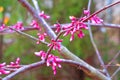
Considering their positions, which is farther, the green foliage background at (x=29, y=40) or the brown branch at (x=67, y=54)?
the green foliage background at (x=29, y=40)

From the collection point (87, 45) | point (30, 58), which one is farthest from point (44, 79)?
point (87, 45)

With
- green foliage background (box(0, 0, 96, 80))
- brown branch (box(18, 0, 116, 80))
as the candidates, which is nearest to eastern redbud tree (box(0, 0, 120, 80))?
brown branch (box(18, 0, 116, 80))

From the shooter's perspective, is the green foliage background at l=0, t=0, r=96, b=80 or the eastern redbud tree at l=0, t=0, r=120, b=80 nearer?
the eastern redbud tree at l=0, t=0, r=120, b=80

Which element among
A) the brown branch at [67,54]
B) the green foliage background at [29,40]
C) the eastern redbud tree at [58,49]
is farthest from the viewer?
the green foliage background at [29,40]

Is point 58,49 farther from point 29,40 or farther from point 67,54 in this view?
point 29,40

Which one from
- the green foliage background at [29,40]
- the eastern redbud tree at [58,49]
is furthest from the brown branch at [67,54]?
the green foliage background at [29,40]

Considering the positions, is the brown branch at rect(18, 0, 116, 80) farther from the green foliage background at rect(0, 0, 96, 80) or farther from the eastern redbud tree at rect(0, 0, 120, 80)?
the green foliage background at rect(0, 0, 96, 80)

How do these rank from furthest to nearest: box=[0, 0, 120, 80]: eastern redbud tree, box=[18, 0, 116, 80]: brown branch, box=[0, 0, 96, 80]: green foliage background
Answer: box=[0, 0, 96, 80]: green foliage background → box=[18, 0, 116, 80]: brown branch → box=[0, 0, 120, 80]: eastern redbud tree

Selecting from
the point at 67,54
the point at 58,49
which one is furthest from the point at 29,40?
the point at 58,49

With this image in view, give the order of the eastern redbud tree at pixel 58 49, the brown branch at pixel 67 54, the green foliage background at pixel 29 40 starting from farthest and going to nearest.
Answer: the green foliage background at pixel 29 40
the brown branch at pixel 67 54
the eastern redbud tree at pixel 58 49

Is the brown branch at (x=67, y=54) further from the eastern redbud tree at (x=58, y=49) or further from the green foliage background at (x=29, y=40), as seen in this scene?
the green foliage background at (x=29, y=40)

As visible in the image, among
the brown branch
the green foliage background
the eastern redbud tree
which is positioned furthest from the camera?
the green foliage background

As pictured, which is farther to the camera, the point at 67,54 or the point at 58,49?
the point at 67,54
